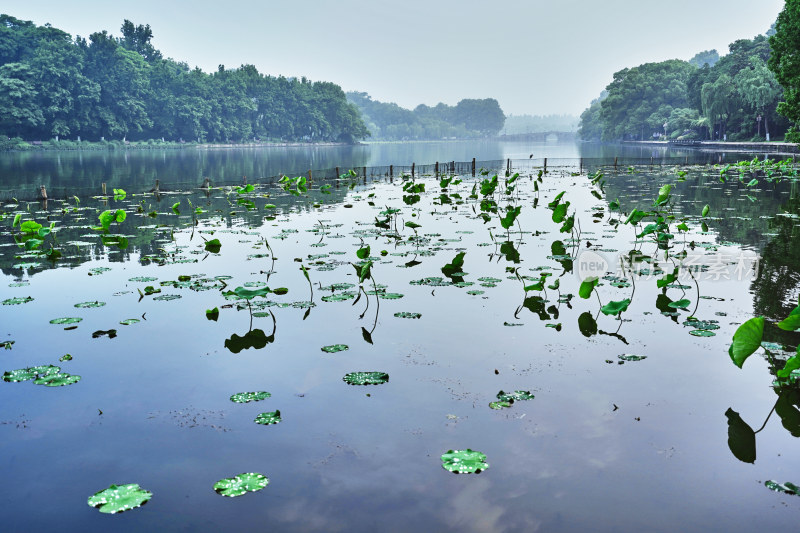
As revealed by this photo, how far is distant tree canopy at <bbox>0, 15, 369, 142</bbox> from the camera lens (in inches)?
2936

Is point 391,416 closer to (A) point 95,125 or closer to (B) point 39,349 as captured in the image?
(B) point 39,349

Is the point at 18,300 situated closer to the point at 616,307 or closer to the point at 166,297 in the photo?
the point at 166,297

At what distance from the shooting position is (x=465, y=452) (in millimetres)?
4844

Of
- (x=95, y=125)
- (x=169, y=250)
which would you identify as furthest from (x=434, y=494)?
(x=95, y=125)

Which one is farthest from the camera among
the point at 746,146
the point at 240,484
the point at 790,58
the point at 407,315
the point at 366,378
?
the point at 746,146

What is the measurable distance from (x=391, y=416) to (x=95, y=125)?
88.8 m

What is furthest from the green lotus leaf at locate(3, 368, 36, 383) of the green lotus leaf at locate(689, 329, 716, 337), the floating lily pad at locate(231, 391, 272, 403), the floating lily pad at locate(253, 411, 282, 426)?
the green lotus leaf at locate(689, 329, 716, 337)

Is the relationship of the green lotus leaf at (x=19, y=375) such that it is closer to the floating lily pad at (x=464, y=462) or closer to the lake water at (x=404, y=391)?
the lake water at (x=404, y=391)

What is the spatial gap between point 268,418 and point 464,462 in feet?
6.35

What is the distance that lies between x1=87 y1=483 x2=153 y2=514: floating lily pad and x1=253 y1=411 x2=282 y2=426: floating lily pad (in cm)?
124

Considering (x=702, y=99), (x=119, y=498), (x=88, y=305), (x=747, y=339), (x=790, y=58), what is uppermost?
(x=702, y=99)

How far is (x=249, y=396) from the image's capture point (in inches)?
235

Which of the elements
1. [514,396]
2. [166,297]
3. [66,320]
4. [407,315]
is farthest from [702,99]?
Result: [66,320]

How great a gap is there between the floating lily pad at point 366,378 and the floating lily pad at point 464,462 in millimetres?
1587
